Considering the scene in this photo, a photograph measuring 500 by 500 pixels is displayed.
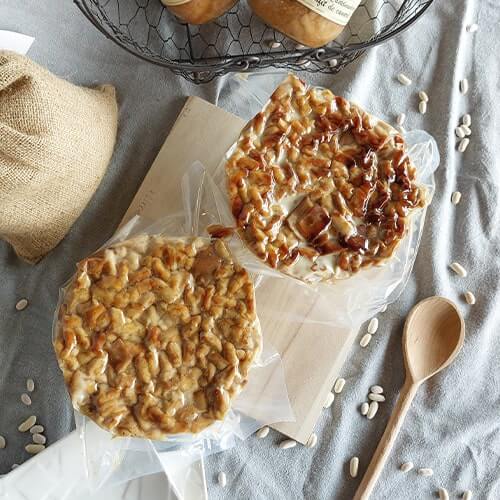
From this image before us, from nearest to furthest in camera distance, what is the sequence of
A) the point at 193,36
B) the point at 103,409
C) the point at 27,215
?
the point at 103,409 → the point at 27,215 → the point at 193,36

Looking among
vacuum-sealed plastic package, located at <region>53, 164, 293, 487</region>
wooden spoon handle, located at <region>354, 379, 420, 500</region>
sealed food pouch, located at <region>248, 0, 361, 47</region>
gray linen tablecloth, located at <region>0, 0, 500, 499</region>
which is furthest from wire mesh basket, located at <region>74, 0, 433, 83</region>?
wooden spoon handle, located at <region>354, 379, 420, 500</region>

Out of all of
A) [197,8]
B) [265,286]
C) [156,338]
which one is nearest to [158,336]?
[156,338]

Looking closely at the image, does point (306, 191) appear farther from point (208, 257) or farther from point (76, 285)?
point (76, 285)

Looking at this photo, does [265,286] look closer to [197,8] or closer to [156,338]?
[156,338]

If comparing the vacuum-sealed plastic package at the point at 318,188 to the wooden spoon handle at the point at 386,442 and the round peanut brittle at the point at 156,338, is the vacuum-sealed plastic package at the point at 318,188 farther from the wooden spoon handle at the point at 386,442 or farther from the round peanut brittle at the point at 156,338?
the wooden spoon handle at the point at 386,442

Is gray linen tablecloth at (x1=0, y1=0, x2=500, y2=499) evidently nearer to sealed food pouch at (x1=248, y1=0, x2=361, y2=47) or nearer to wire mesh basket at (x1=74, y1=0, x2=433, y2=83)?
wire mesh basket at (x1=74, y1=0, x2=433, y2=83)

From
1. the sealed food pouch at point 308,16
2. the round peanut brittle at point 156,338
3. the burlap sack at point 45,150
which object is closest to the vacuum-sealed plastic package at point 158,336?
the round peanut brittle at point 156,338

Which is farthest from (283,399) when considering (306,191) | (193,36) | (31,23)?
(31,23)

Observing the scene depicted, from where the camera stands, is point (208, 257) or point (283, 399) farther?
point (283, 399)
